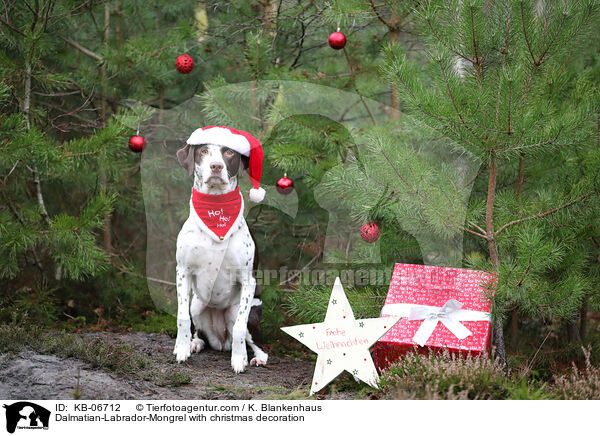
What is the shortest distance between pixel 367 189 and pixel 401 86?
0.51 meters

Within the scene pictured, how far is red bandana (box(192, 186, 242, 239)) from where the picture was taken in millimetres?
3057

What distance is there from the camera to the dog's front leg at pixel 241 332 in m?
3.13

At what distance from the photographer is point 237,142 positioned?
10.0ft

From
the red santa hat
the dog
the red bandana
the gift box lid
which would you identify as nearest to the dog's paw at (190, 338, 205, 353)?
the dog

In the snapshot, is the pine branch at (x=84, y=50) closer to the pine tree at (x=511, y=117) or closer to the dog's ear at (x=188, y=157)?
the dog's ear at (x=188, y=157)

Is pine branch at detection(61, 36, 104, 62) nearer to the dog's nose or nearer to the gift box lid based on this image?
the dog's nose

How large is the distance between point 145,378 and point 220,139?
120cm

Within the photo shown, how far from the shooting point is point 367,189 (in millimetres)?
2934

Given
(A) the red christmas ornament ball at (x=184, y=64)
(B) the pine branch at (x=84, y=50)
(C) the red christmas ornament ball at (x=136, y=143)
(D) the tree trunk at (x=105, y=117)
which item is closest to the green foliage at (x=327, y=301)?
(C) the red christmas ornament ball at (x=136, y=143)

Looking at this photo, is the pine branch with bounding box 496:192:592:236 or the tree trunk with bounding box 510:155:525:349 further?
the tree trunk with bounding box 510:155:525:349

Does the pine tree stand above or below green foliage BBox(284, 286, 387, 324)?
above

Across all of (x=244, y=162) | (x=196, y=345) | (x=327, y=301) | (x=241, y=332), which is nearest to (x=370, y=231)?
(x=327, y=301)

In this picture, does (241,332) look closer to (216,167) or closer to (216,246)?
(216,246)
